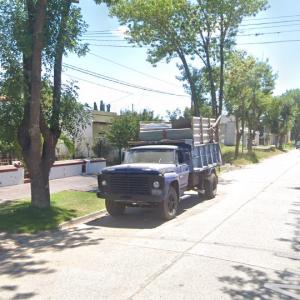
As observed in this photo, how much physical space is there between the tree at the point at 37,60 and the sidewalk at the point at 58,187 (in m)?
2.91

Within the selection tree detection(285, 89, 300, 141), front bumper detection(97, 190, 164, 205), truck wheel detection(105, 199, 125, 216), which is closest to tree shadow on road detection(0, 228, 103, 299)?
front bumper detection(97, 190, 164, 205)

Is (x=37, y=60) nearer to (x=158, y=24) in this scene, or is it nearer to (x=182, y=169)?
(x=182, y=169)

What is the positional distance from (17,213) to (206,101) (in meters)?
24.1

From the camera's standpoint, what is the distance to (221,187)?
72.3 ft

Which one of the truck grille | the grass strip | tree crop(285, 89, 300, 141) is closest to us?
the grass strip

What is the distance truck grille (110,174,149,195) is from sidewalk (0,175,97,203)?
427 centimetres

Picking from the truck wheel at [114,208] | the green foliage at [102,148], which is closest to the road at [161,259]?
the truck wheel at [114,208]

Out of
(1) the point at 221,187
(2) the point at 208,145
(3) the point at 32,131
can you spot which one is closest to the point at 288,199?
(2) the point at 208,145

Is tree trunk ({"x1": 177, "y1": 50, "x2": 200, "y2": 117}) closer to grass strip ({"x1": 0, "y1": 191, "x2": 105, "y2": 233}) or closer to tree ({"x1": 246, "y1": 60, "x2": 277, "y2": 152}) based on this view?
tree ({"x1": 246, "y1": 60, "x2": 277, "y2": 152})

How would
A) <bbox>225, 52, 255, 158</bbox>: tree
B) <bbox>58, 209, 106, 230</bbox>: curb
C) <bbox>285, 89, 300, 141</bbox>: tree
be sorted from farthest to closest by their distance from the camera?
<bbox>285, 89, 300, 141</bbox>: tree → <bbox>225, 52, 255, 158</bbox>: tree → <bbox>58, 209, 106, 230</bbox>: curb

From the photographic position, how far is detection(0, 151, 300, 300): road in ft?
22.8

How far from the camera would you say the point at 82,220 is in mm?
13227

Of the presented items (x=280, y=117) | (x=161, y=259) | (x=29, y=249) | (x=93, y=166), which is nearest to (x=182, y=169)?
(x=29, y=249)

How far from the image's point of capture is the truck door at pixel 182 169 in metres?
14.4
